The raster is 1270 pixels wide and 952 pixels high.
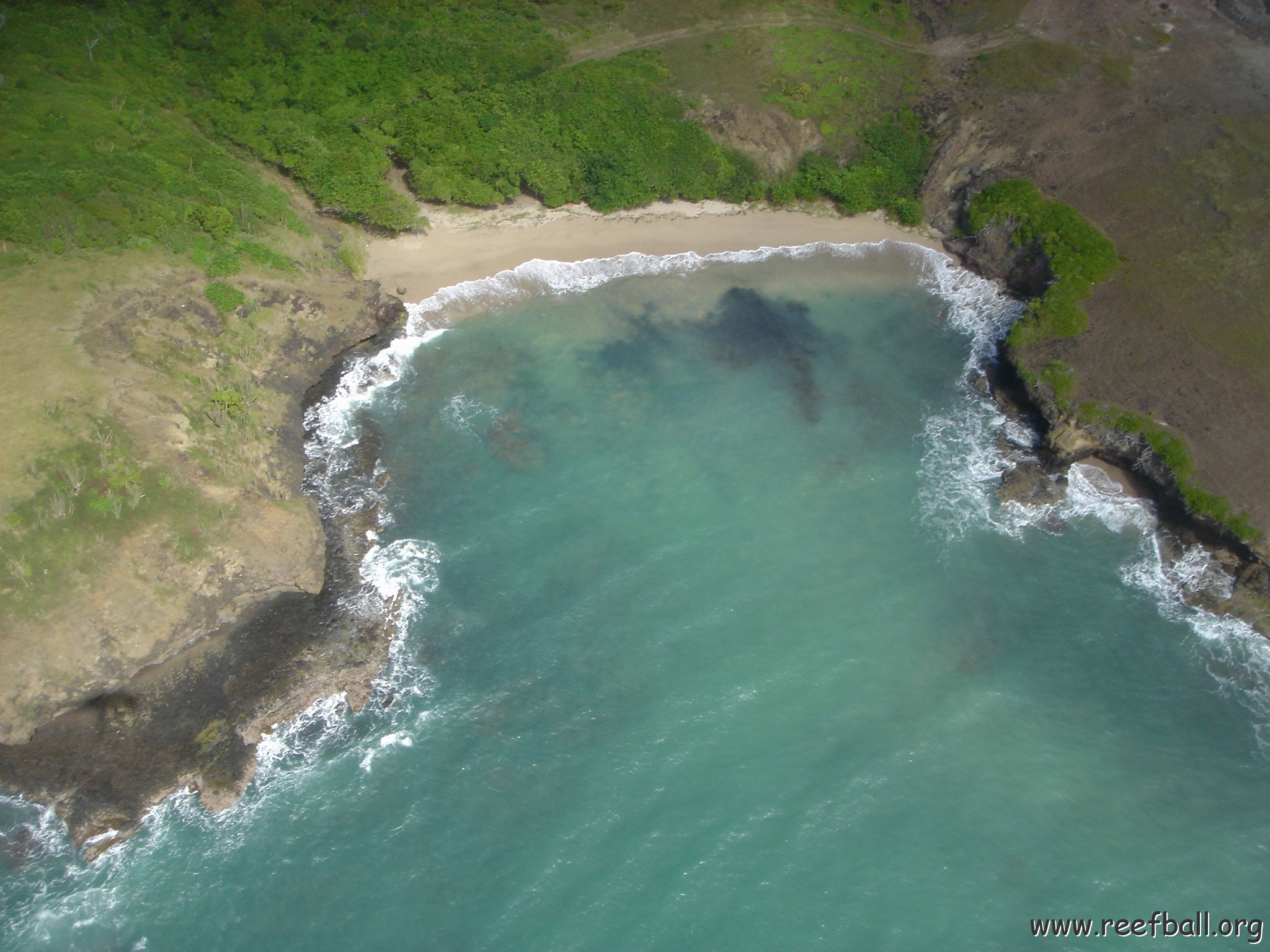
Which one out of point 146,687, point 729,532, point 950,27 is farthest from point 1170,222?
point 146,687

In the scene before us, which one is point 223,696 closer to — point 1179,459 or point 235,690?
point 235,690

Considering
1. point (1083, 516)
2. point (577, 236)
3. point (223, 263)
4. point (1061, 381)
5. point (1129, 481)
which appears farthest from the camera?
point (577, 236)

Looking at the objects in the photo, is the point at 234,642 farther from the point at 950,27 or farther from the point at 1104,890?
the point at 950,27

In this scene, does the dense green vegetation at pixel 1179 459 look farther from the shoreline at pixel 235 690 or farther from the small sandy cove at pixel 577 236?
the small sandy cove at pixel 577 236

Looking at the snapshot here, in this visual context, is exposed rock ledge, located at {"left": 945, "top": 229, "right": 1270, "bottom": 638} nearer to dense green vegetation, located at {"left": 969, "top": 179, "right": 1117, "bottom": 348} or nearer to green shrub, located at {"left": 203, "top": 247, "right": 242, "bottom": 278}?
dense green vegetation, located at {"left": 969, "top": 179, "right": 1117, "bottom": 348}

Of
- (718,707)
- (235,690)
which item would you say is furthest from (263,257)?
(718,707)
